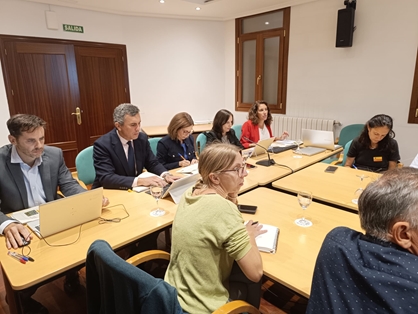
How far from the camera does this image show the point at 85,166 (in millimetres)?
2547

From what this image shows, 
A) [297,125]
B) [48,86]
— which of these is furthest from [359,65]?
[48,86]

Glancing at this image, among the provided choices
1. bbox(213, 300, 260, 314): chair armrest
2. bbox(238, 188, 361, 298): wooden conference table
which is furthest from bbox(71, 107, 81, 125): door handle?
bbox(213, 300, 260, 314): chair armrest

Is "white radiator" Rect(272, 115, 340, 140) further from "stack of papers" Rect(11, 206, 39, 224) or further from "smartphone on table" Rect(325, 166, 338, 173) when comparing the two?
"stack of papers" Rect(11, 206, 39, 224)

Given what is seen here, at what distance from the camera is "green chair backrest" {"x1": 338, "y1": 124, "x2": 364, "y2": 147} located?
407cm

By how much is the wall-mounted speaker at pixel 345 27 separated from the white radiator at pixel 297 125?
1.15 metres

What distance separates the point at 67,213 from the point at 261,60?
454 cm

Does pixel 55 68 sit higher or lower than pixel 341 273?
higher

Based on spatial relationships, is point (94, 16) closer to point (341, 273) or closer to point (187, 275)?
point (187, 275)

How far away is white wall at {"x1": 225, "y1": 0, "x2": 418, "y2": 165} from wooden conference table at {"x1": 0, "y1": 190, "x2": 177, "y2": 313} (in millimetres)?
3581

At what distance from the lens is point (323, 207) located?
70.2 inches

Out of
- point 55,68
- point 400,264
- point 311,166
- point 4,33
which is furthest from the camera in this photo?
point 55,68

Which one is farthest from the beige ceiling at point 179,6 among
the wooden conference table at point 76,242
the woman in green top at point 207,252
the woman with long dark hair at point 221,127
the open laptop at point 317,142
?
the woman in green top at point 207,252

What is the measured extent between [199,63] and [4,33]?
10.2 feet

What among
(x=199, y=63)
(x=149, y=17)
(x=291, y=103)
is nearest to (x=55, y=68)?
(x=149, y=17)
